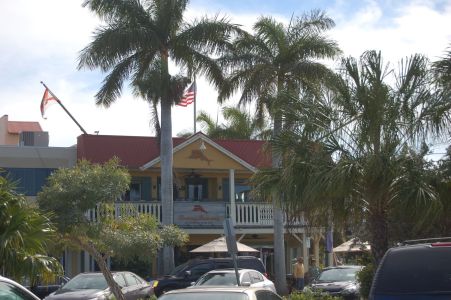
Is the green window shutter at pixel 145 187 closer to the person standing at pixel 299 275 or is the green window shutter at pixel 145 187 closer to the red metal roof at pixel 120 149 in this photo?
the red metal roof at pixel 120 149

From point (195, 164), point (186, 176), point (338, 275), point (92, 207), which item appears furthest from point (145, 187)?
point (92, 207)

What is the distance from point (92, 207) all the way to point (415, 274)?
957cm

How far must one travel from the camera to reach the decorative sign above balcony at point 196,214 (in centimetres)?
3469

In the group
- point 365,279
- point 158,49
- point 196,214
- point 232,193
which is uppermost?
point 158,49

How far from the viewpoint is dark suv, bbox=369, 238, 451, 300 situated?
31.6 feet

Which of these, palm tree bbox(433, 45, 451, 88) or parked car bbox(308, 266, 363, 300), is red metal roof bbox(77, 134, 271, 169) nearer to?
parked car bbox(308, 266, 363, 300)

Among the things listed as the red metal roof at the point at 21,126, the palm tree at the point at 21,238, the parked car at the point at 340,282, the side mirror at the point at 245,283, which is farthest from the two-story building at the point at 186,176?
the palm tree at the point at 21,238

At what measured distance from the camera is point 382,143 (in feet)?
51.6

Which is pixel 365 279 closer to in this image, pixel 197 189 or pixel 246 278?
pixel 246 278

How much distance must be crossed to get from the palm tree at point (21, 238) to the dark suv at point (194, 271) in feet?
49.2

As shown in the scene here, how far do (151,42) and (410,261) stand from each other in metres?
22.2

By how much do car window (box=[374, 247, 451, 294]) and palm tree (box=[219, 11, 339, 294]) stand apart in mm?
20686

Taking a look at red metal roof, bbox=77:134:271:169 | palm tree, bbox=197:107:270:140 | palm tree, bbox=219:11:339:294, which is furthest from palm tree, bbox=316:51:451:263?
palm tree, bbox=197:107:270:140

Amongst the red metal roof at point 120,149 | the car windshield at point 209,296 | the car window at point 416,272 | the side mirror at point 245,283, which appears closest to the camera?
the car windshield at point 209,296
